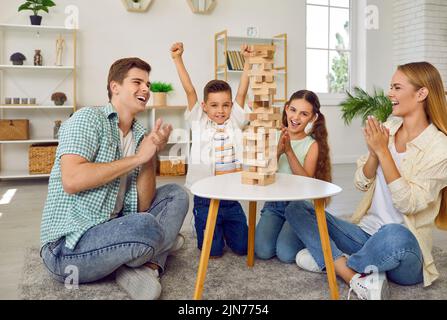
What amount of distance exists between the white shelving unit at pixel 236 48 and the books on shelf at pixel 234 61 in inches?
1.9

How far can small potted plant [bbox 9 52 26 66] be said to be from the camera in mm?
4613

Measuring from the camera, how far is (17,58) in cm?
462

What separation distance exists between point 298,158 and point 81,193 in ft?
3.30

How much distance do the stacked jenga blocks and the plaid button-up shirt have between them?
53 centimetres

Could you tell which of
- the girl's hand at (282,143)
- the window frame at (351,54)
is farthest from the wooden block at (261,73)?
the window frame at (351,54)

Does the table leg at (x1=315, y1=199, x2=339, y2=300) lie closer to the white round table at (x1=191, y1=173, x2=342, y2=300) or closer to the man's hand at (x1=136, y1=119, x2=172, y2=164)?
the white round table at (x1=191, y1=173, x2=342, y2=300)

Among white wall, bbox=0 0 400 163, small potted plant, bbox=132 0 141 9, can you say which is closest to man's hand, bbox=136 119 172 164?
white wall, bbox=0 0 400 163

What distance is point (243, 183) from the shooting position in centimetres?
182

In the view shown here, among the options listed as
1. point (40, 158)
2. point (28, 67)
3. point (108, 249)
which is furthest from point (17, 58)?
point (108, 249)

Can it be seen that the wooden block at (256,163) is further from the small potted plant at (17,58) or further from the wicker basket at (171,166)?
the small potted plant at (17,58)

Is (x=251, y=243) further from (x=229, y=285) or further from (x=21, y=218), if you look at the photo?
(x=21, y=218)

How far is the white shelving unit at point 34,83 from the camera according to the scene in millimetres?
4805

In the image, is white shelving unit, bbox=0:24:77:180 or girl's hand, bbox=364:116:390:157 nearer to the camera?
girl's hand, bbox=364:116:390:157
